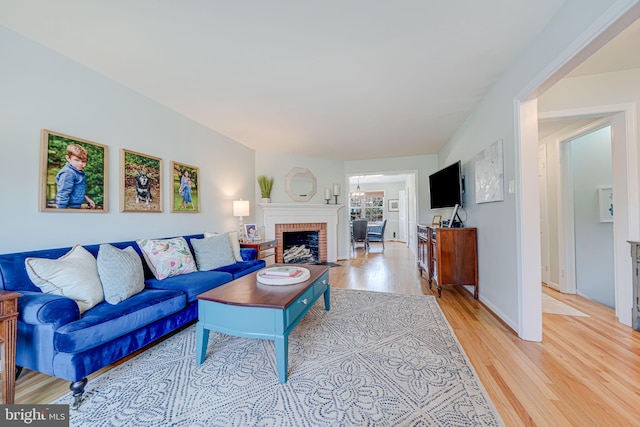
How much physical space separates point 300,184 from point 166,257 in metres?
3.31

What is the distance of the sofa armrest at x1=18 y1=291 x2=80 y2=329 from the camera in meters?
1.29

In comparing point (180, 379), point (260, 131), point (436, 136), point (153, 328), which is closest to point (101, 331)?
point (153, 328)

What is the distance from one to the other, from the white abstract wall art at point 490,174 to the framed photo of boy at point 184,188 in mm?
3470

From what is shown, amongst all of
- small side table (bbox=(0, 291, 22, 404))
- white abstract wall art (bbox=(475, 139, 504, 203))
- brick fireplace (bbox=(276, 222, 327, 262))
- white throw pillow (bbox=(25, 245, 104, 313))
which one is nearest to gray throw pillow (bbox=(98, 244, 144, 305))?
white throw pillow (bbox=(25, 245, 104, 313))

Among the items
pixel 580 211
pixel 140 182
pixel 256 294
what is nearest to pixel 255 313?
pixel 256 294

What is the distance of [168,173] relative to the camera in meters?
2.95

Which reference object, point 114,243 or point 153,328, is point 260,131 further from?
point 153,328

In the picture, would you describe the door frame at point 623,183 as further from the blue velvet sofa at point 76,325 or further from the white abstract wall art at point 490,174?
the blue velvet sofa at point 76,325

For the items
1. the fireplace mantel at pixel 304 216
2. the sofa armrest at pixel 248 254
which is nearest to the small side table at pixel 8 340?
the sofa armrest at pixel 248 254

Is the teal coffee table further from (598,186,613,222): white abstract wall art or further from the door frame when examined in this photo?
(598,186,613,222): white abstract wall art

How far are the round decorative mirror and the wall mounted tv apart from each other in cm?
243

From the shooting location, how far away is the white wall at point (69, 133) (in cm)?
173

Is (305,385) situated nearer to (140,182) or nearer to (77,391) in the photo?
(77,391)

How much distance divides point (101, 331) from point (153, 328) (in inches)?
16.1
